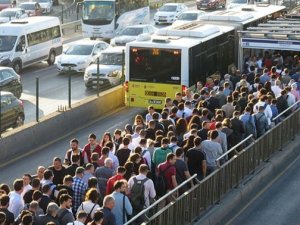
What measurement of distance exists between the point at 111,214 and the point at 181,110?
8.09 m

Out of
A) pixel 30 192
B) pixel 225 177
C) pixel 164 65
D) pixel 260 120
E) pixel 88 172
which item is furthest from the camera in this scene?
pixel 164 65

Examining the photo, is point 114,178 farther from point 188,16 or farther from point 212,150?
point 188,16

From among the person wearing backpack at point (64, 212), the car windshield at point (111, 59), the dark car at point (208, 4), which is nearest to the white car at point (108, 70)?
the car windshield at point (111, 59)

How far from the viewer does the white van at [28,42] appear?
121 ft

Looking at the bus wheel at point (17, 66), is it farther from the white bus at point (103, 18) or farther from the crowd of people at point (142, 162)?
the crowd of people at point (142, 162)

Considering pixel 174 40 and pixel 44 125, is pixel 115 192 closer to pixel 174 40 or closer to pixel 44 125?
pixel 44 125

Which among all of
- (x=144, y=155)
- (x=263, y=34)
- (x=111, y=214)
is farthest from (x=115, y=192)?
(x=263, y=34)

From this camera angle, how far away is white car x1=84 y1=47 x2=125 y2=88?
31.3 metres

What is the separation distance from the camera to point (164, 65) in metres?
26.3

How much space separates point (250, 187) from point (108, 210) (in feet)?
21.5

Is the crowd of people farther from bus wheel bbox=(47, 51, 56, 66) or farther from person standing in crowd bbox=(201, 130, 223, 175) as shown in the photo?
bus wheel bbox=(47, 51, 56, 66)

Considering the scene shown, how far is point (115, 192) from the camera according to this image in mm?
13594

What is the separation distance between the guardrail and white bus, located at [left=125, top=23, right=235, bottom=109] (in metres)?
4.66

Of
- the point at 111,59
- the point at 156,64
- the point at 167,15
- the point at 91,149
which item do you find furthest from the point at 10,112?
the point at 167,15
